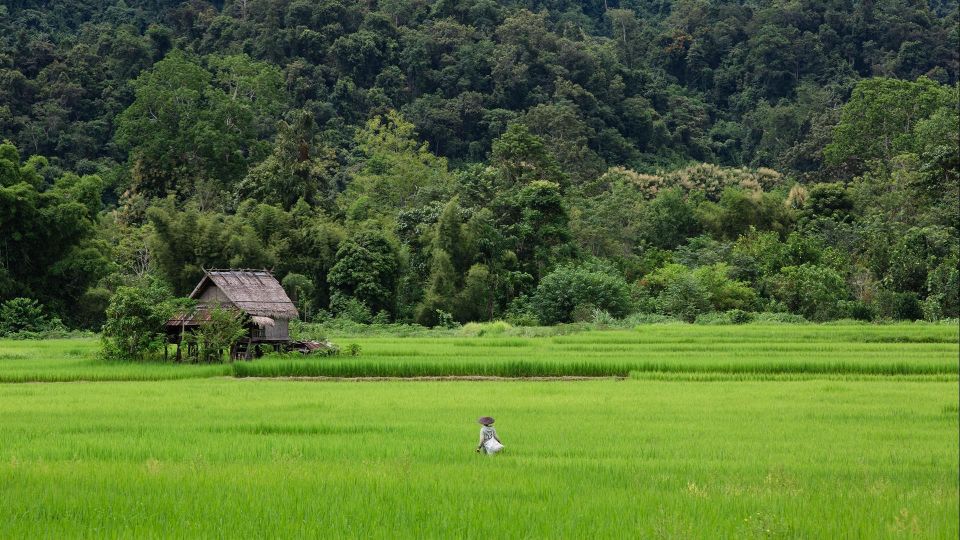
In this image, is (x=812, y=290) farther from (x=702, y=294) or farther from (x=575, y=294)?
(x=575, y=294)

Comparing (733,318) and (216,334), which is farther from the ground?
(733,318)

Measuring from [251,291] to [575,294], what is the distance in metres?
13.7

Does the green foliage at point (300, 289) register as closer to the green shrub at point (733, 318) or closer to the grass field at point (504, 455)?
the green shrub at point (733, 318)

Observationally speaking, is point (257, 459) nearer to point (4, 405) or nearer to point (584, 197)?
point (4, 405)

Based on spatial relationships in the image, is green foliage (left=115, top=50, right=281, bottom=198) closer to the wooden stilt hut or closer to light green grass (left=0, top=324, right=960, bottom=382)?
the wooden stilt hut

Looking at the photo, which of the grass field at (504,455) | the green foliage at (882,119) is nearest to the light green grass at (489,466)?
the grass field at (504,455)

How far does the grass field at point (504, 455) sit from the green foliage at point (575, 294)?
16514 millimetres

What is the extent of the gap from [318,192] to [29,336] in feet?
50.2

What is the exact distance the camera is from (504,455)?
11.6 metres

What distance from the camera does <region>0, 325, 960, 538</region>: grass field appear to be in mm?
8484

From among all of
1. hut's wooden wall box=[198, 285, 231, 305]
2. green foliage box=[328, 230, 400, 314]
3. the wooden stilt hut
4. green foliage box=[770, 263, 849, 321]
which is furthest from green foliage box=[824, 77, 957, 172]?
hut's wooden wall box=[198, 285, 231, 305]

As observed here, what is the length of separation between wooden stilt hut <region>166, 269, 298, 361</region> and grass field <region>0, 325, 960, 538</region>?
517cm

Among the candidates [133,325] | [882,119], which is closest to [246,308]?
[133,325]

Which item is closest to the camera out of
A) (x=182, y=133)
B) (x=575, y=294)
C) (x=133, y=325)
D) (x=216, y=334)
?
(x=133, y=325)
